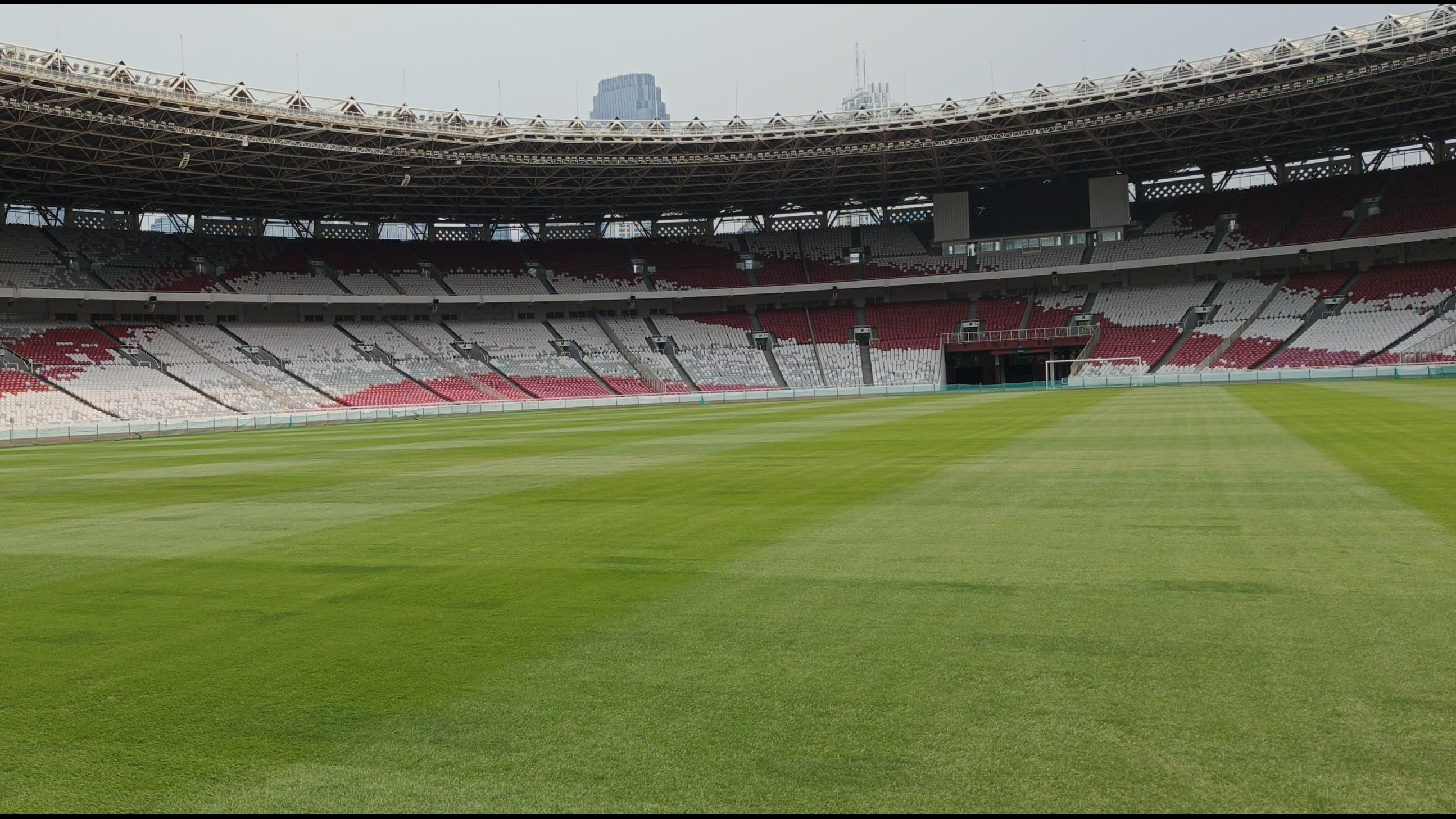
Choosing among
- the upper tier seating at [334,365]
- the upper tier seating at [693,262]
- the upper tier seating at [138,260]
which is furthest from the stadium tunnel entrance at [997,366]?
the upper tier seating at [138,260]

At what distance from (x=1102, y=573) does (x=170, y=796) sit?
589 centimetres

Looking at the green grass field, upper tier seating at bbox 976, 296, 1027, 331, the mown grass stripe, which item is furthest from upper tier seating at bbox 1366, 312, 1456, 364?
the mown grass stripe

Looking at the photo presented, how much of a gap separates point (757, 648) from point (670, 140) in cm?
5279

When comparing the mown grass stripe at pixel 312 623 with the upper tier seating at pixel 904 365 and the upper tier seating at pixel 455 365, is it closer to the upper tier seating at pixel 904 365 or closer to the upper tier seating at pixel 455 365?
the upper tier seating at pixel 455 365

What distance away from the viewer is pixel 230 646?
5.85 m

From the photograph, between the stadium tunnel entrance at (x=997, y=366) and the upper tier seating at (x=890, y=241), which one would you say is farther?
the upper tier seating at (x=890, y=241)

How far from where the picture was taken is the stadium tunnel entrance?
2650 inches

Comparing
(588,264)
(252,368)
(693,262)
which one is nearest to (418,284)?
(588,264)

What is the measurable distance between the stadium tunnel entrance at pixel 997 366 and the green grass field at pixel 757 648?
55.1 meters

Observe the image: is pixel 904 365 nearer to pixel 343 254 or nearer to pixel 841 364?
pixel 841 364

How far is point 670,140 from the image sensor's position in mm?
55375

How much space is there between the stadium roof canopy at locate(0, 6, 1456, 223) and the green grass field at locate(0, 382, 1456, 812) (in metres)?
39.2

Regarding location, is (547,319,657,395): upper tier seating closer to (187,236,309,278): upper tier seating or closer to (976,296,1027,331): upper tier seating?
(187,236,309,278): upper tier seating

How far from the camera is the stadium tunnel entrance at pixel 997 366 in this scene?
221 feet
